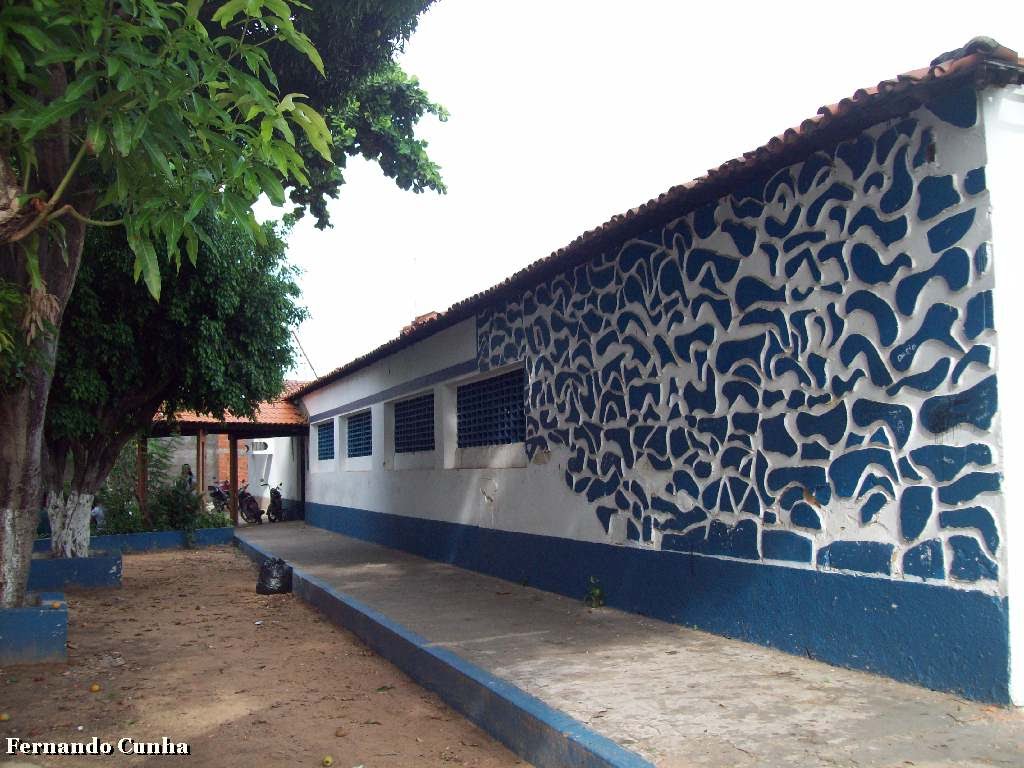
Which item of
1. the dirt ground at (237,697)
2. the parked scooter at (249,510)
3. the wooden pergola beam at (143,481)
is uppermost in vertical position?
Result: the wooden pergola beam at (143,481)

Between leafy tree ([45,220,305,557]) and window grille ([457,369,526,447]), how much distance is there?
272 cm

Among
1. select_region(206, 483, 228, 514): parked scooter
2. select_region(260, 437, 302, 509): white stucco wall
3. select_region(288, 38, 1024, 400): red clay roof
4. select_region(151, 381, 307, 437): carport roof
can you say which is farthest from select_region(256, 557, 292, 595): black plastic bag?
select_region(206, 483, 228, 514): parked scooter

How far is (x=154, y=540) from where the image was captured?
16.0 metres

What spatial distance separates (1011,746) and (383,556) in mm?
9744

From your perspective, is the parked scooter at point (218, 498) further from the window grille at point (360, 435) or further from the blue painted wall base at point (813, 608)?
the blue painted wall base at point (813, 608)

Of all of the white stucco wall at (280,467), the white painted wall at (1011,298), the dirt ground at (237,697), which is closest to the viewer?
the white painted wall at (1011,298)

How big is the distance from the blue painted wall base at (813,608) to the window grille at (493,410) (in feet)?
5.04

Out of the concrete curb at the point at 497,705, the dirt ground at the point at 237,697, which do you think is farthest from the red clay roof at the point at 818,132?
the dirt ground at the point at 237,697

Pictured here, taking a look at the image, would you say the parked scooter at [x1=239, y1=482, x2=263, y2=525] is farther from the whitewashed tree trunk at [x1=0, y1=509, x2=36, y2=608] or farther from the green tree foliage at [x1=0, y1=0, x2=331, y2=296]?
the green tree foliage at [x1=0, y1=0, x2=331, y2=296]

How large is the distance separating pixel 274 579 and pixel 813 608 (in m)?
7.17

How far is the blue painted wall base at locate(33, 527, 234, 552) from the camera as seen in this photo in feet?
50.3

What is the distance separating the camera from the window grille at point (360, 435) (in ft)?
51.5

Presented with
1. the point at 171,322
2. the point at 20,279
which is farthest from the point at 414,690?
the point at 171,322

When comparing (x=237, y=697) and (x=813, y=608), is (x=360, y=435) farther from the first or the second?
(x=813, y=608)
